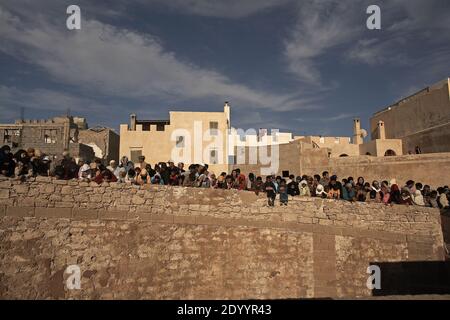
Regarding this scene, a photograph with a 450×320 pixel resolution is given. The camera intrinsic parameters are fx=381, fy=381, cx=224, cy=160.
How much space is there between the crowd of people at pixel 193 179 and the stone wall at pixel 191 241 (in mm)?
400

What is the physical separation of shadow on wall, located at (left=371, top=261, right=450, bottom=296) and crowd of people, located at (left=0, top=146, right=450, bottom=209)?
2.24 meters

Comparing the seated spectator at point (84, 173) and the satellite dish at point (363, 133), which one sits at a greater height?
the satellite dish at point (363, 133)

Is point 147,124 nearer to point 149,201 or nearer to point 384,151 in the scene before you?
point 384,151

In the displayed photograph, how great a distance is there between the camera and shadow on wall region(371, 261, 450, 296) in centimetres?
1298

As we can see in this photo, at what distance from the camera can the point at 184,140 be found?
31.7m

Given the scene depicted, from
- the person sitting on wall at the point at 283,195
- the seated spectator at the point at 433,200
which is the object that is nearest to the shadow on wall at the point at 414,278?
the seated spectator at the point at 433,200

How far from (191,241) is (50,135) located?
23484 mm

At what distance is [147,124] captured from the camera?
33.6m

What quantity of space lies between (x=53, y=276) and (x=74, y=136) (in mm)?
25671

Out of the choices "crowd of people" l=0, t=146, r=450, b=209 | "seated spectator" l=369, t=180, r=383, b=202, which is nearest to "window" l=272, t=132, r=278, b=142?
"crowd of people" l=0, t=146, r=450, b=209

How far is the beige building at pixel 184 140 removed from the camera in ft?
103

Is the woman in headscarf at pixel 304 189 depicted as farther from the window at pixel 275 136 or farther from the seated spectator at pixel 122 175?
the window at pixel 275 136

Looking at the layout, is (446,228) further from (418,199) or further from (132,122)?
(132,122)
